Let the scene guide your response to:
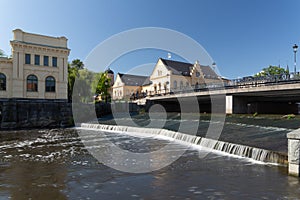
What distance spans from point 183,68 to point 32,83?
1620 inches

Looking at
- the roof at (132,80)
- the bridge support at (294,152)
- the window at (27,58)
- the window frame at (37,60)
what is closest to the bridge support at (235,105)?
the bridge support at (294,152)

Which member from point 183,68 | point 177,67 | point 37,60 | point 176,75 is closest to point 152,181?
point 37,60

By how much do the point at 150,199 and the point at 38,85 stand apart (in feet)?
116

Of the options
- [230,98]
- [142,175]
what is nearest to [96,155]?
[142,175]

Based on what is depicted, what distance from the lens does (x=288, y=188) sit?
21.7 ft

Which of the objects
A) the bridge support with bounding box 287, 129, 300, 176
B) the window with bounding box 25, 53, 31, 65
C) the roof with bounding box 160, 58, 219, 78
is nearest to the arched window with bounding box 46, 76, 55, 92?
the window with bounding box 25, 53, 31, 65

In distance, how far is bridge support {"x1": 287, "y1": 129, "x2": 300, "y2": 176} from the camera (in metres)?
7.31

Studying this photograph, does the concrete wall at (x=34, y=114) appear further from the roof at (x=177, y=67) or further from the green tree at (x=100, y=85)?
the roof at (x=177, y=67)

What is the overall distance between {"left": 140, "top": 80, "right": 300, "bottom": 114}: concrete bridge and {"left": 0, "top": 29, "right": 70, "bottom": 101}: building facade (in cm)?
1674

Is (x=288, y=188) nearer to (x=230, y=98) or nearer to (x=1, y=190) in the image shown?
(x=1, y=190)

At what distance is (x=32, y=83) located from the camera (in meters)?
36.1

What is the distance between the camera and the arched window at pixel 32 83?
35812mm

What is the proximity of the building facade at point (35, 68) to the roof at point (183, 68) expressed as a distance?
30.3 m

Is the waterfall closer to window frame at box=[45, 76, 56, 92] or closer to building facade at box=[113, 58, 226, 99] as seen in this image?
window frame at box=[45, 76, 56, 92]
